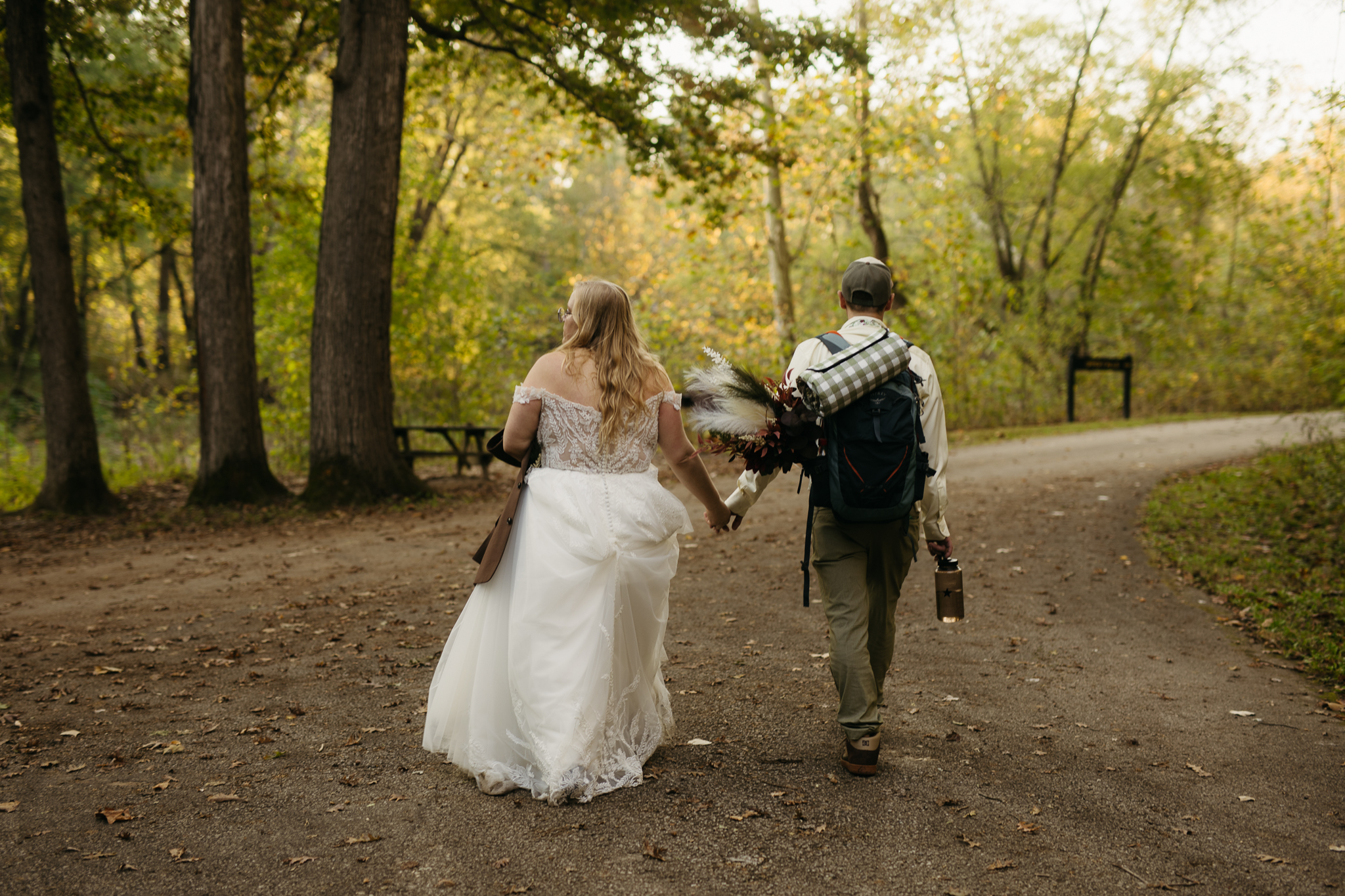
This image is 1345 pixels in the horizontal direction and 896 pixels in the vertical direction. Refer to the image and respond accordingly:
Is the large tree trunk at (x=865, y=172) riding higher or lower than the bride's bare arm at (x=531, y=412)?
higher

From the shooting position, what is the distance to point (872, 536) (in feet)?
12.9

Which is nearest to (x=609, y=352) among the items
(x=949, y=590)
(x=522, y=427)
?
(x=522, y=427)

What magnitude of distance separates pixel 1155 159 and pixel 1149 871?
25.5 m

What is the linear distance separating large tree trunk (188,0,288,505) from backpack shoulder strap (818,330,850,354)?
31.5 ft

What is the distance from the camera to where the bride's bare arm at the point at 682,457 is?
12.8ft

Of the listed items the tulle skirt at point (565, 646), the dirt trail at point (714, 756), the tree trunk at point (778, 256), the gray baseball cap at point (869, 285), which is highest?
the tree trunk at point (778, 256)

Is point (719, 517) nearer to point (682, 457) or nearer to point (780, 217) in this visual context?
point (682, 457)

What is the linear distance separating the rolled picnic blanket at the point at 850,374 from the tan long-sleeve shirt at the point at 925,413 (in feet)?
0.48

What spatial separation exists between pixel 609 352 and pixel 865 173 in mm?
17537

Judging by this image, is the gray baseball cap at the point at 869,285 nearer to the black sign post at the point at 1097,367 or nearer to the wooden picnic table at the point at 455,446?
the wooden picnic table at the point at 455,446

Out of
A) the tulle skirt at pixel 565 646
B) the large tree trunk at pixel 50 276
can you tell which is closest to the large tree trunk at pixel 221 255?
the large tree trunk at pixel 50 276

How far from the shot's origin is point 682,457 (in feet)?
12.9

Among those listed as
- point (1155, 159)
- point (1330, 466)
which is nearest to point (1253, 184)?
point (1155, 159)

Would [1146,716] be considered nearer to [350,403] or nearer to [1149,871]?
[1149,871]
